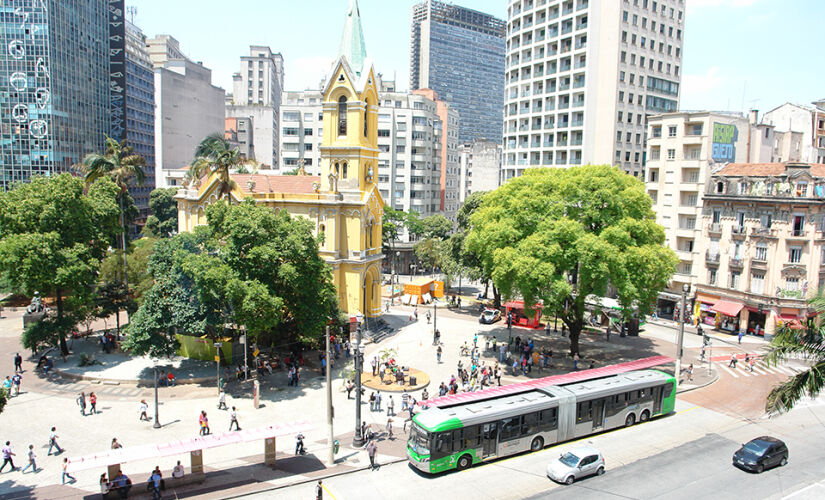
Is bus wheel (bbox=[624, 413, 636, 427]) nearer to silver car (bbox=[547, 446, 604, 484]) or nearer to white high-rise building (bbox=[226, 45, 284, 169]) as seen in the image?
silver car (bbox=[547, 446, 604, 484])

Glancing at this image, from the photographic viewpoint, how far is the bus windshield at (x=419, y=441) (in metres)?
25.4

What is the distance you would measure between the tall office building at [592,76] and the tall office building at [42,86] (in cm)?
6166

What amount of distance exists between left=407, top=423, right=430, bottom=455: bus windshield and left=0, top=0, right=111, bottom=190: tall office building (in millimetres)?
68895

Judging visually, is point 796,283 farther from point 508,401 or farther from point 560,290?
point 508,401

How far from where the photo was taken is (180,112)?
117375 millimetres

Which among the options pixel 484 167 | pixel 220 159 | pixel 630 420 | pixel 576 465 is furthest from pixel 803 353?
pixel 484 167

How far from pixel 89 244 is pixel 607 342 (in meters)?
42.1

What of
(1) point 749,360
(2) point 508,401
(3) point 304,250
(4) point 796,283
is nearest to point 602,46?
(4) point 796,283

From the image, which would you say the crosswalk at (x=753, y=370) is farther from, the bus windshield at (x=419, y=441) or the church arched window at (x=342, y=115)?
the church arched window at (x=342, y=115)

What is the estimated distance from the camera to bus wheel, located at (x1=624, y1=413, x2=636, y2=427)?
3185 centimetres

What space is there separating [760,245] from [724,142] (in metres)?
12.7

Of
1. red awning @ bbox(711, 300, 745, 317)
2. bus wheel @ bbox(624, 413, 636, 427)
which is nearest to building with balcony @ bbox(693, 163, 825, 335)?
red awning @ bbox(711, 300, 745, 317)

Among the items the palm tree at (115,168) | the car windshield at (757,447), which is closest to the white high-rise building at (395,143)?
the palm tree at (115,168)

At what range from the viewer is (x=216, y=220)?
37.9 m
